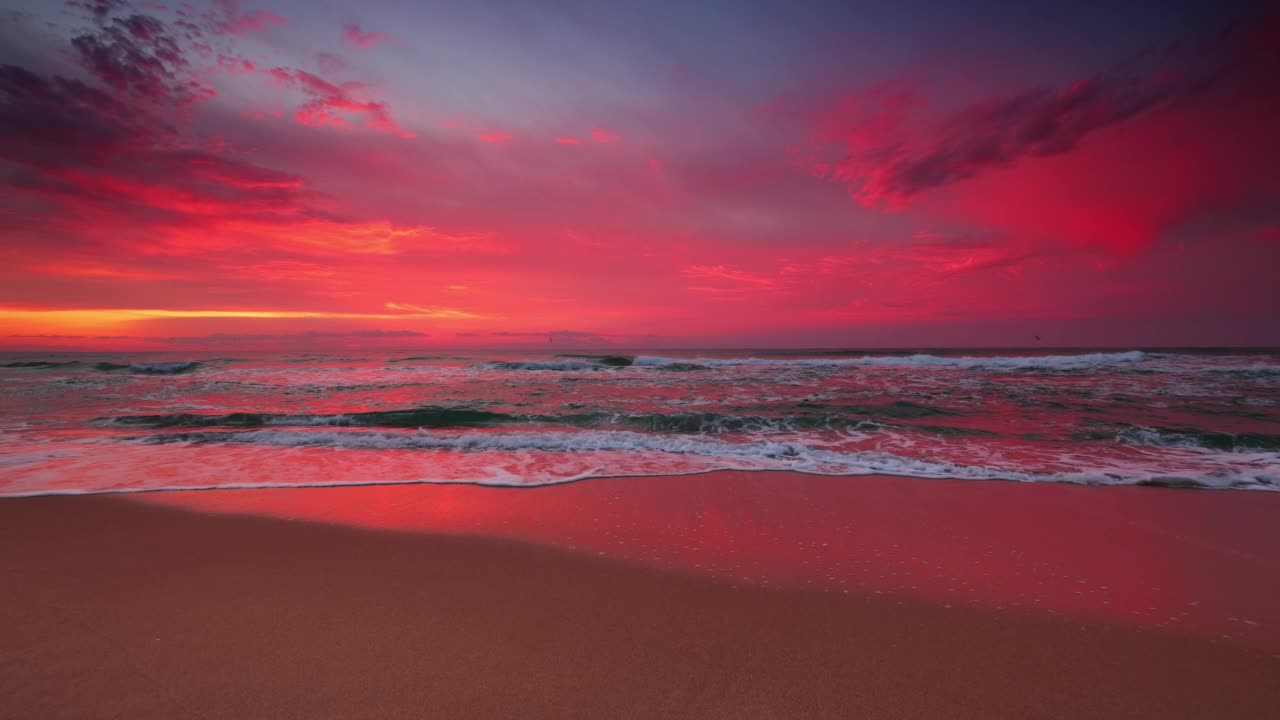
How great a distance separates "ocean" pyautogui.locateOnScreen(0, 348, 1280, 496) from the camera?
19.4 ft

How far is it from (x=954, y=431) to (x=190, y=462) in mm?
11675

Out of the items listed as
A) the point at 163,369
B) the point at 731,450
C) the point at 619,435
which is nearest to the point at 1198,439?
the point at 731,450

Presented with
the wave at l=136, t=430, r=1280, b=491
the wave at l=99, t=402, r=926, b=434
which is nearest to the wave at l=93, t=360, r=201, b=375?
the wave at l=99, t=402, r=926, b=434

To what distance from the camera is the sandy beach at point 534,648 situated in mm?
1985

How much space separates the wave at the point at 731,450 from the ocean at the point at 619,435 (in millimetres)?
37

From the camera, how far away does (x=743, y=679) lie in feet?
6.93

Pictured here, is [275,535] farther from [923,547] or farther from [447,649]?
[923,547]

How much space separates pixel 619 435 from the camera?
8383 mm

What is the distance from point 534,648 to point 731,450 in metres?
5.40

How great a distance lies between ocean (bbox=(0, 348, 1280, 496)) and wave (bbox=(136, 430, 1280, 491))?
37 mm

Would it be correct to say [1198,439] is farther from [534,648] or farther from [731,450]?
[534,648]

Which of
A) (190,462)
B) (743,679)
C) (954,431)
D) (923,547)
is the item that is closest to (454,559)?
(743,679)

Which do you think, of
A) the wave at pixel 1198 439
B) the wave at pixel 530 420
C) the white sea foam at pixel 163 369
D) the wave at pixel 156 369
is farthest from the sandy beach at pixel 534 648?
the wave at pixel 156 369

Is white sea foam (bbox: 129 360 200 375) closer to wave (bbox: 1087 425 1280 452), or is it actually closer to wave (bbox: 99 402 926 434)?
wave (bbox: 99 402 926 434)
